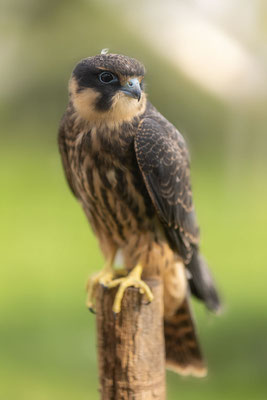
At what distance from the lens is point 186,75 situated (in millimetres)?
2512

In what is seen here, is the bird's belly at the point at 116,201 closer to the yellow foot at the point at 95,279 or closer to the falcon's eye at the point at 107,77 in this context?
the yellow foot at the point at 95,279

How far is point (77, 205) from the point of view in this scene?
3.11 metres

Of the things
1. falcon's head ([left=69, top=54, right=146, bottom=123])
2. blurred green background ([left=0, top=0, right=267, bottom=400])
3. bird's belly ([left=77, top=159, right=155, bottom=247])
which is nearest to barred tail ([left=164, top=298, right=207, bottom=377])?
bird's belly ([left=77, top=159, right=155, bottom=247])

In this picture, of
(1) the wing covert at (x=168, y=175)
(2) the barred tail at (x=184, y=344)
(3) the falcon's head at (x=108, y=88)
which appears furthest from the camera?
(2) the barred tail at (x=184, y=344)

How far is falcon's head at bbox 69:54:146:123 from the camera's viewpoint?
1362 millimetres

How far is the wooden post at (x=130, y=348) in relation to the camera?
161 cm

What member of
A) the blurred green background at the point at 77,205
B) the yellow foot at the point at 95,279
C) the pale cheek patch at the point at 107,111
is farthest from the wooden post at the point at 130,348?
the blurred green background at the point at 77,205

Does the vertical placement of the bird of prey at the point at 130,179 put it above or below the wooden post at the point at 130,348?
above

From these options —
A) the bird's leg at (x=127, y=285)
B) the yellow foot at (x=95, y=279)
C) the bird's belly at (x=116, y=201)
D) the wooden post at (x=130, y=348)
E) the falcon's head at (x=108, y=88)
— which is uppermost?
the falcon's head at (x=108, y=88)

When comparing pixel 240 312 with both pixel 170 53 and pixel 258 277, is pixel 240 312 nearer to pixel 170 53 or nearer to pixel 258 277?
pixel 258 277

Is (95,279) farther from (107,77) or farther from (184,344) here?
(107,77)

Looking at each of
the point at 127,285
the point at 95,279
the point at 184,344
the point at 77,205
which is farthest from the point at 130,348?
the point at 77,205

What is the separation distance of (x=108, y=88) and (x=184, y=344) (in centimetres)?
105

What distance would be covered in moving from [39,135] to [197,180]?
2.97ft
